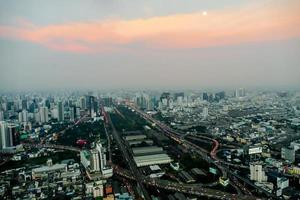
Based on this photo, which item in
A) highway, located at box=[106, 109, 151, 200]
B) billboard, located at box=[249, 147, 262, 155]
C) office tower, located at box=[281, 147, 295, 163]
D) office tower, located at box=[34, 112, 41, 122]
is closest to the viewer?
highway, located at box=[106, 109, 151, 200]

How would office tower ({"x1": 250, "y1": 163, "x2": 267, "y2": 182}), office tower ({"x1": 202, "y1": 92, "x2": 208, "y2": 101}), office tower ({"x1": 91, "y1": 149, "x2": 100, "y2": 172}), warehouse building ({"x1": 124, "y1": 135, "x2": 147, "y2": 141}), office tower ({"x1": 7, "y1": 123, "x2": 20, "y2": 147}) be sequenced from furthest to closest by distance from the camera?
office tower ({"x1": 202, "y1": 92, "x2": 208, "y2": 101}) → warehouse building ({"x1": 124, "y1": 135, "x2": 147, "y2": 141}) → office tower ({"x1": 7, "y1": 123, "x2": 20, "y2": 147}) → office tower ({"x1": 91, "y1": 149, "x2": 100, "y2": 172}) → office tower ({"x1": 250, "y1": 163, "x2": 267, "y2": 182})

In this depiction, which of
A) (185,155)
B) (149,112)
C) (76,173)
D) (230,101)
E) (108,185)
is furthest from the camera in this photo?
(230,101)

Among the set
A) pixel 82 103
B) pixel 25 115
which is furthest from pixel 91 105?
pixel 25 115

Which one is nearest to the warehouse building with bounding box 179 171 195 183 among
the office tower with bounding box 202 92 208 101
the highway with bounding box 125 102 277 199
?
the highway with bounding box 125 102 277 199

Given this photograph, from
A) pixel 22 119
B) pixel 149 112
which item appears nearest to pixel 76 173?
pixel 22 119

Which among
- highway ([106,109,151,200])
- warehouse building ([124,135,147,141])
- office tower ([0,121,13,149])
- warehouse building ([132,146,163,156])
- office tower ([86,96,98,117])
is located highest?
office tower ([86,96,98,117])

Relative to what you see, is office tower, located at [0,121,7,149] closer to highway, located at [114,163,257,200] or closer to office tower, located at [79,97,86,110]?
highway, located at [114,163,257,200]

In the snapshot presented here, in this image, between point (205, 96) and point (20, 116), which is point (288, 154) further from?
point (205, 96)

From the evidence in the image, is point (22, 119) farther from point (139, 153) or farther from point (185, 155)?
point (185, 155)

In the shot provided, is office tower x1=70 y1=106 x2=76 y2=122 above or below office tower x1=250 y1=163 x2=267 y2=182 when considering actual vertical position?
above
